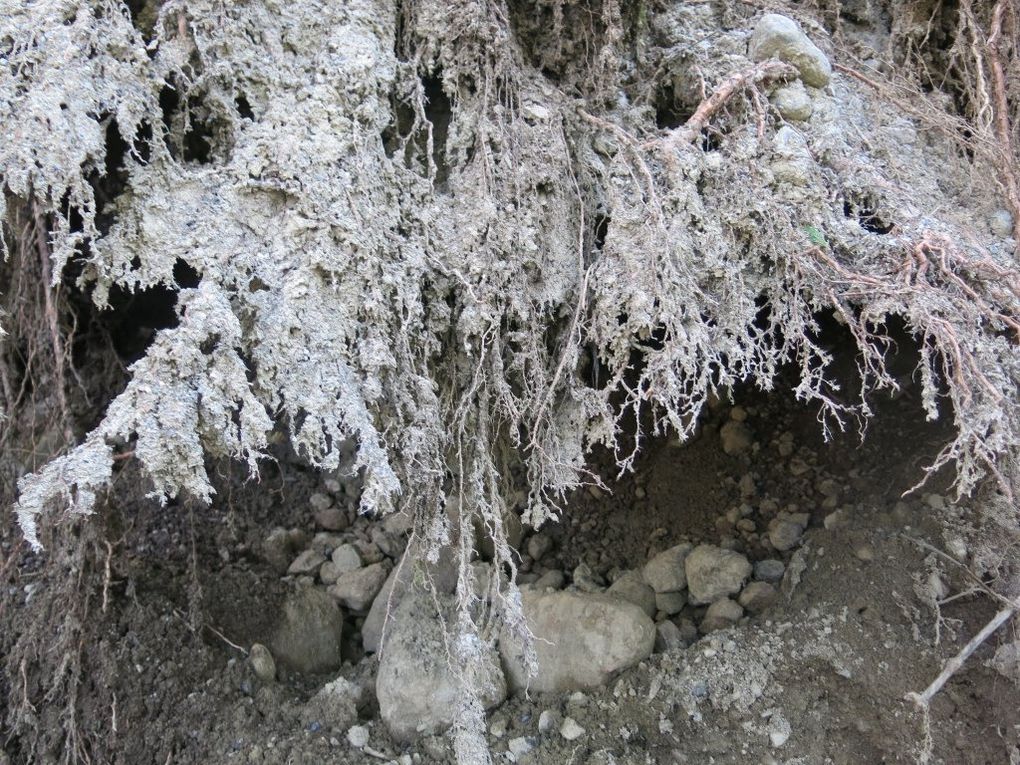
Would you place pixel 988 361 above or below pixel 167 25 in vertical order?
below

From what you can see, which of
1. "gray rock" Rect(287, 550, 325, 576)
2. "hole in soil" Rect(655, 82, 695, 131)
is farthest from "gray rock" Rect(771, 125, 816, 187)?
"gray rock" Rect(287, 550, 325, 576)

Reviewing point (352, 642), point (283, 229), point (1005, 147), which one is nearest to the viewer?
point (283, 229)

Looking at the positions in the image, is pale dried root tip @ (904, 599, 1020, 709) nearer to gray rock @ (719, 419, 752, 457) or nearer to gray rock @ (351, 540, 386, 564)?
gray rock @ (719, 419, 752, 457)

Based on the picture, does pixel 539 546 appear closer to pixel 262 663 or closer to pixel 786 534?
pixel 786 534

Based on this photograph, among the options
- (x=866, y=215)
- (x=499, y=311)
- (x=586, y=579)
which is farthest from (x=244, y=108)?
(x=586, y=579)

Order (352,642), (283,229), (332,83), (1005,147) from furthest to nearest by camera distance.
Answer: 1. (352,642)
2. (1005,147)
3. (332,83)
4. (283,229)

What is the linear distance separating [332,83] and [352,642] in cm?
171

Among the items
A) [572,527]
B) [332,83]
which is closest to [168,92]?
[332,83]

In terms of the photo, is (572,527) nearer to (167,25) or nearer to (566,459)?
(566,459)

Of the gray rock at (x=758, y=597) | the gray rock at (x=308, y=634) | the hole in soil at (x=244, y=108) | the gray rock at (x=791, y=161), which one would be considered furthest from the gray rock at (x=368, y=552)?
the gray rock at (x=791, y=161)

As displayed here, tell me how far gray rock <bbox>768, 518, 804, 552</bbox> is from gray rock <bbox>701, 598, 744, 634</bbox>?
26 centimetres

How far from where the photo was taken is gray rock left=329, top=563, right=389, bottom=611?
96.1 inches

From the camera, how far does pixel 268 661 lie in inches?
85.2

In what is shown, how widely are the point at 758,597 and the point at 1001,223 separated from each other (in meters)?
1.18
